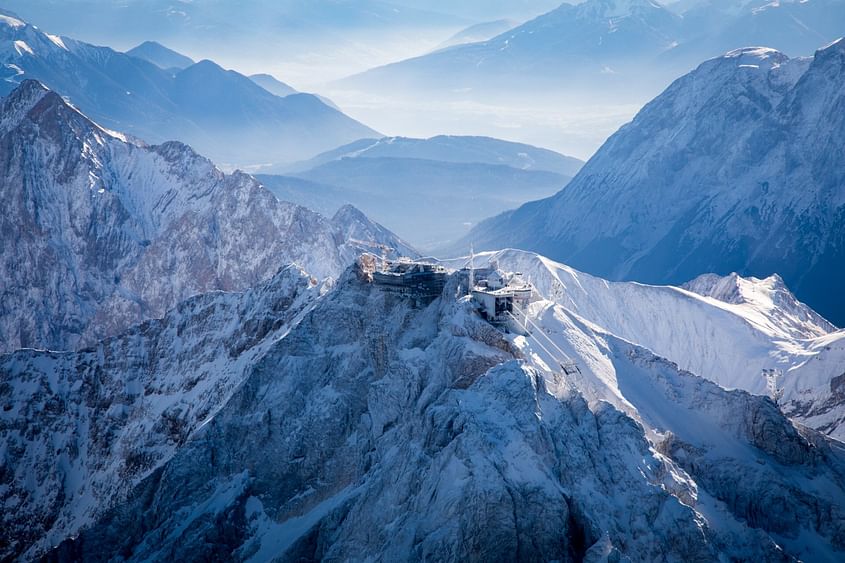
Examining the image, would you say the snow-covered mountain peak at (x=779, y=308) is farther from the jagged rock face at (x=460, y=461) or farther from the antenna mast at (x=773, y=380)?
the jagged rock face at (x=460, y=461)

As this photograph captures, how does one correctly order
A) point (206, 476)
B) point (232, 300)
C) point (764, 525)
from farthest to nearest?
1. point (232, 300)
2. point (206, 476)
3. point (764, 525)

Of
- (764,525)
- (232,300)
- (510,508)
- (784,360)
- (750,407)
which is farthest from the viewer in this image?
(784,360)

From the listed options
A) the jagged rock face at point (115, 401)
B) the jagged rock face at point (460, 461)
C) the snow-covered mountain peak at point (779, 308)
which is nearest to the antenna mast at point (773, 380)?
the snow-covered mountain peak at point (779, 308)

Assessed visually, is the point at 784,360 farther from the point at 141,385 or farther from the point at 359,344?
the point at 141,385

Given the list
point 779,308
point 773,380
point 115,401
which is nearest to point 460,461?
point 115,401

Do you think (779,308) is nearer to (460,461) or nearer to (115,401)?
(115,401)

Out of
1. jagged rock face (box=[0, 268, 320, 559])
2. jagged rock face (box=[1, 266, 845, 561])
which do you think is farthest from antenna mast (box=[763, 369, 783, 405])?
jagged rock face (box=[0, 268, 320, 559])

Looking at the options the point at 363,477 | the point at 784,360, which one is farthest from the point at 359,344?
the point at 784,360
